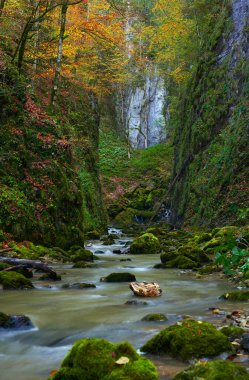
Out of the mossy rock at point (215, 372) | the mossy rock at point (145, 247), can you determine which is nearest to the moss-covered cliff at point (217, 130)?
the mossy rock at point (145, 247)

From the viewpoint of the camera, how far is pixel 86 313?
5867 mm

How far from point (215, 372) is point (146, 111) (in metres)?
47.3

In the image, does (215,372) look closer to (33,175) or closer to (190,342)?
(190,342)

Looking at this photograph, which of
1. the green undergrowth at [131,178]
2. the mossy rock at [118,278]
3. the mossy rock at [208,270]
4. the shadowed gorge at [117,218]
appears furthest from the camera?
the green undergrowth at [131,178]

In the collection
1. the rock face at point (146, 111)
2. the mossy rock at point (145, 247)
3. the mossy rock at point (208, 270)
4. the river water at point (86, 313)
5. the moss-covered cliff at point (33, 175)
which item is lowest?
the river water at point (86, 313)

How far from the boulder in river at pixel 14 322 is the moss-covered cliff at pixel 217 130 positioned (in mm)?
11466

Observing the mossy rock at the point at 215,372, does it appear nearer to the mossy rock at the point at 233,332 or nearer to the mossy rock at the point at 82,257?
the mossy rock at the point at 233,332

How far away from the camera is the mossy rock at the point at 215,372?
2.85 m

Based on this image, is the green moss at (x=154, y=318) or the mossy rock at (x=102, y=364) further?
the green moss at (x=154, y=318)

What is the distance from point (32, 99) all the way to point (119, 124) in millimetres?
33827

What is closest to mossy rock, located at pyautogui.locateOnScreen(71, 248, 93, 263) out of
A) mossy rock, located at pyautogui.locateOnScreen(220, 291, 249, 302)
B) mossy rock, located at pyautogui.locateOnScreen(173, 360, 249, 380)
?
mossy rock, located at pyautogui.locateOnScreen(220, 291, 249, 302)

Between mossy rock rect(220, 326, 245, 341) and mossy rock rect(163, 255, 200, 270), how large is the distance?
585 cm

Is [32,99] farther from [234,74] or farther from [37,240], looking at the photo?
[234,74]

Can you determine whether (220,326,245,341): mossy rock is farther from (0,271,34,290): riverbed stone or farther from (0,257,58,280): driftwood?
(0,257,58,280): driftwood
